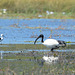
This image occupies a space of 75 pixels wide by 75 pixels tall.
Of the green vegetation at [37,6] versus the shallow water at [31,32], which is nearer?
the shallow water at [31,32]

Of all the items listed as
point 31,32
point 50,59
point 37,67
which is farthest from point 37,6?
point 37,67

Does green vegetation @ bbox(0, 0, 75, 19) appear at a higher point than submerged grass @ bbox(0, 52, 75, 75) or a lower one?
higher

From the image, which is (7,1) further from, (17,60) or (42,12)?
(17,60)

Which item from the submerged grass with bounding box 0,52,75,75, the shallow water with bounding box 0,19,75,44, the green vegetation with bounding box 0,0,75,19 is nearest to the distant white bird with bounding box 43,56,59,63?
the submerged grass with bounding box 0,52,75,75

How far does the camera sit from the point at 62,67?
10.1 metres

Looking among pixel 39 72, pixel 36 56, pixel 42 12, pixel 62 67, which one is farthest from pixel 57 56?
pixel 42 12

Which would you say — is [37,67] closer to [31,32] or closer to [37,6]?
[31,32]

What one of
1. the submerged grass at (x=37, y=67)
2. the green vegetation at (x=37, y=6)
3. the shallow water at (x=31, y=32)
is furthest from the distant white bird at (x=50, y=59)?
the green vegetation at (x=37, y=6)

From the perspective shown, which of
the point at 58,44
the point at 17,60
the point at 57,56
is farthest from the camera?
the point at 58,44

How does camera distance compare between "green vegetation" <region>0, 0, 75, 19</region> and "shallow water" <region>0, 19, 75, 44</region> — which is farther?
"green vegetation" <region>0, 0, 75, 19</region>

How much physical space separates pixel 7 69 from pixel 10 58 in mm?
2421

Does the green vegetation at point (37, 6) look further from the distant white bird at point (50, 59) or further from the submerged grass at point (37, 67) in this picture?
the submerged grass at point (37, 67)

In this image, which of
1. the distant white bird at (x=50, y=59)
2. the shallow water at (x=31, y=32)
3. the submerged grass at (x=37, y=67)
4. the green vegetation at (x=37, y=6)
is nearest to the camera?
the submerged grass at (x=37, y=67)

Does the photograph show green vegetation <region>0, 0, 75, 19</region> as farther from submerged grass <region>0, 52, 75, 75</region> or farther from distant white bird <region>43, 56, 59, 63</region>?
submerged grass <region>0, 52, 75, 75</region>
